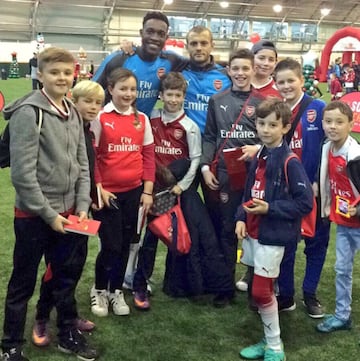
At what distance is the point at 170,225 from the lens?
351 cm

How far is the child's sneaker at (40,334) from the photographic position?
2.95m

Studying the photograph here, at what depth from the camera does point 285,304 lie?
345 centimetres

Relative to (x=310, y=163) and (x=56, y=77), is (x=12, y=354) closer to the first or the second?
(x=56, y=77)

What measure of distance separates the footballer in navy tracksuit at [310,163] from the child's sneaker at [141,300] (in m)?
0.88

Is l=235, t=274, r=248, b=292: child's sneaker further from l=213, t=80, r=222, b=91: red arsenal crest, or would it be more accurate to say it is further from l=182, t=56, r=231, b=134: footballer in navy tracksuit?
l=213, t=80, r=222, b=91: red arsenal crest

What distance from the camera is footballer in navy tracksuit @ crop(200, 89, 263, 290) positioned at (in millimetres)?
3385

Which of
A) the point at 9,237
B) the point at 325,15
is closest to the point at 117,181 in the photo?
the point at 9,237

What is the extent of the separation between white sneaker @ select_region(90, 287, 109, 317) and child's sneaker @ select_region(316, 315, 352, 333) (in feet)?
4.42

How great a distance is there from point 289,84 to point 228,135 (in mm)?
506

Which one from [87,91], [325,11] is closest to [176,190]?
[87,91]

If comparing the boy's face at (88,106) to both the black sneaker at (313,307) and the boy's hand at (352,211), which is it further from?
the black sneaker at (313,307)

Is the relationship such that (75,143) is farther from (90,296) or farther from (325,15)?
(325,15)

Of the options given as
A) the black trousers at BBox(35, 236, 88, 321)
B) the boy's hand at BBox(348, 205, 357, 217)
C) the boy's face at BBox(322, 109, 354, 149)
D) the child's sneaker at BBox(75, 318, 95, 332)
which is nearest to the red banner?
the boy's face at BBox(322, 109, 354, 149)

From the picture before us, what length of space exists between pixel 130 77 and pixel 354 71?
1862cm
